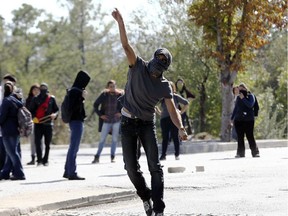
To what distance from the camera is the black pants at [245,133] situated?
2122 cm

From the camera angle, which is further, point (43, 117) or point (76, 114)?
point (43, 117)

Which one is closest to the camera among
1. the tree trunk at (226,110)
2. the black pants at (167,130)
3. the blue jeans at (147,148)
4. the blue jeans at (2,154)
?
the blue jeans at (147,148)

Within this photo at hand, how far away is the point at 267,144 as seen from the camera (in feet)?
89.2

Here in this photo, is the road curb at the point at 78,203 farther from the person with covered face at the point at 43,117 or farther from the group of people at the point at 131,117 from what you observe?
the person with covered face at the point at 43,117

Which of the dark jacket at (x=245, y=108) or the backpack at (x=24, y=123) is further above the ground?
the dark jacket at (x=245, y=108)

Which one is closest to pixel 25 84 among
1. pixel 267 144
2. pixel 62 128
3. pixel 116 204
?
pixel 62 128

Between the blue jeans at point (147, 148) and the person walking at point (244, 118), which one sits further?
the person walking at point (244, 118)

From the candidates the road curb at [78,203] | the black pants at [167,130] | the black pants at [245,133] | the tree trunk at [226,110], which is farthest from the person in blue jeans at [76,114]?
the tree trunk at [226,110]

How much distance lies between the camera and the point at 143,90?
10.2m

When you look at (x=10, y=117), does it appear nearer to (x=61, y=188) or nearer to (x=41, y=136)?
(x=61, y=188)

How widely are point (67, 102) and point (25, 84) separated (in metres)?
38.7

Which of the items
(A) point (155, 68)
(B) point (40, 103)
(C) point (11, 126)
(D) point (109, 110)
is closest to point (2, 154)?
(C) point (11, 126)

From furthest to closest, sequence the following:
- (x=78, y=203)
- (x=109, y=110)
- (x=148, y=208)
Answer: (x=109, y=110) → (x=78, y=203) → (x=148, y=208)

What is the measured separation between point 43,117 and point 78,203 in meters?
8.64
